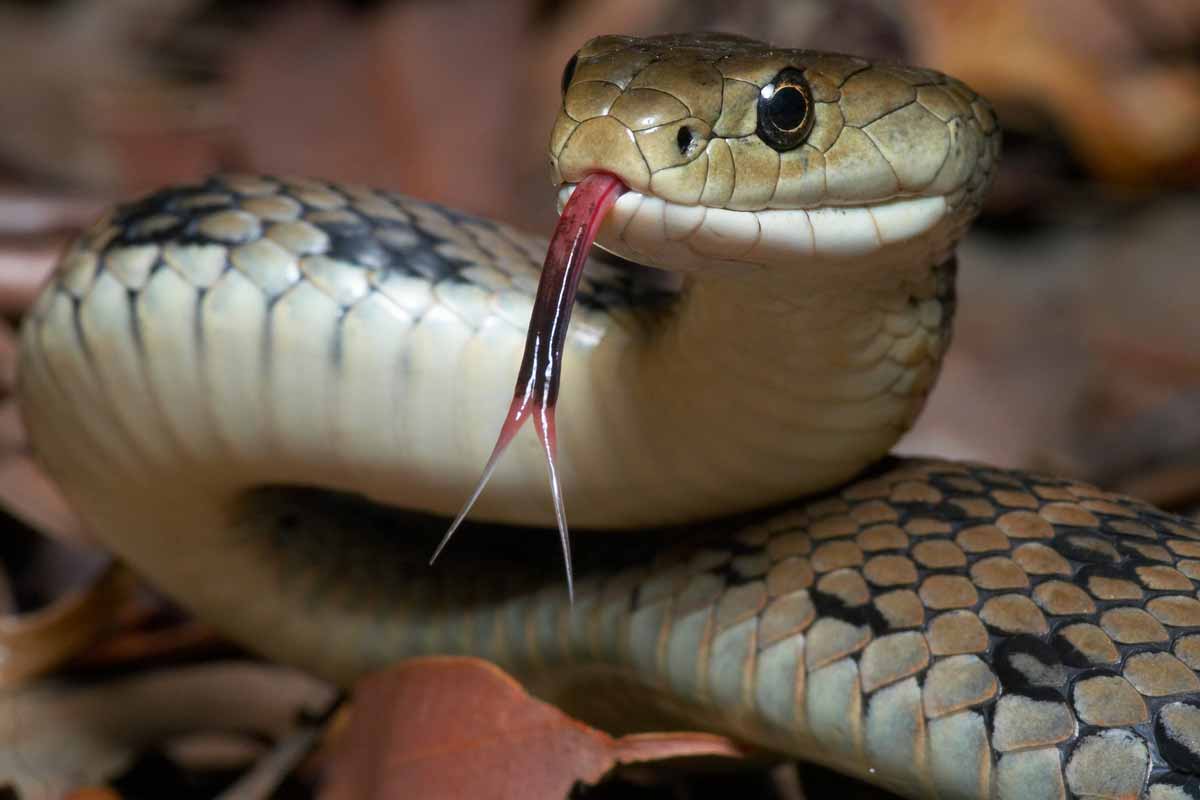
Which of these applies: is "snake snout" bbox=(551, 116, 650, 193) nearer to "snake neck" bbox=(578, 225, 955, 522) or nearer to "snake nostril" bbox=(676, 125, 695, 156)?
"snake nostril" bbox=(676, 125, 695, 156)

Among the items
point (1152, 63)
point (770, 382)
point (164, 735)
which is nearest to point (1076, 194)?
point (1152, 63)

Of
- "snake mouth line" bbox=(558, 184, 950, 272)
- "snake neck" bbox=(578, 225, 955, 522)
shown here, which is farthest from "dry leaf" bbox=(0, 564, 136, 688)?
"snake mouth line" bbox=(558, 184, 950, 272)

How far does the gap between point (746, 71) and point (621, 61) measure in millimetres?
125

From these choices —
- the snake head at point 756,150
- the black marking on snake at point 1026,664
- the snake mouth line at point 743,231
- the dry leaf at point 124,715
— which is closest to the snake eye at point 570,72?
the snake head at point 756,150

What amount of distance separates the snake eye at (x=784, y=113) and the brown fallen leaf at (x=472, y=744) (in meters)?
0.66

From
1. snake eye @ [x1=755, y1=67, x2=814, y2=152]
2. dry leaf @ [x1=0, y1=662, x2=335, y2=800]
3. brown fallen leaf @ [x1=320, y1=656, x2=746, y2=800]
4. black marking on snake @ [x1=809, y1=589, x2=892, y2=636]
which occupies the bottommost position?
dry leaf @ [x1=0, y1=662, x2=335, y2=800]

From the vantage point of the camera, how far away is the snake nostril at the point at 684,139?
1311 mm

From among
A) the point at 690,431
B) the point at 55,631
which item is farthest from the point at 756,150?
the point at 55,631

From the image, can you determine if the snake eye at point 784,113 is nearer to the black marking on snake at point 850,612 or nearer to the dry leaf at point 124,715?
the black marking on snake at point 850,612

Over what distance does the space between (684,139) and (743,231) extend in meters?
0.11

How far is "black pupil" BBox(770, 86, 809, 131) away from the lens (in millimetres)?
1368

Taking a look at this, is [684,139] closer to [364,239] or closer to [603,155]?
[603,155]

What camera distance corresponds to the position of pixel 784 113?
1.37 m

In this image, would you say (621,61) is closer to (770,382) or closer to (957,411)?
(770,382)
